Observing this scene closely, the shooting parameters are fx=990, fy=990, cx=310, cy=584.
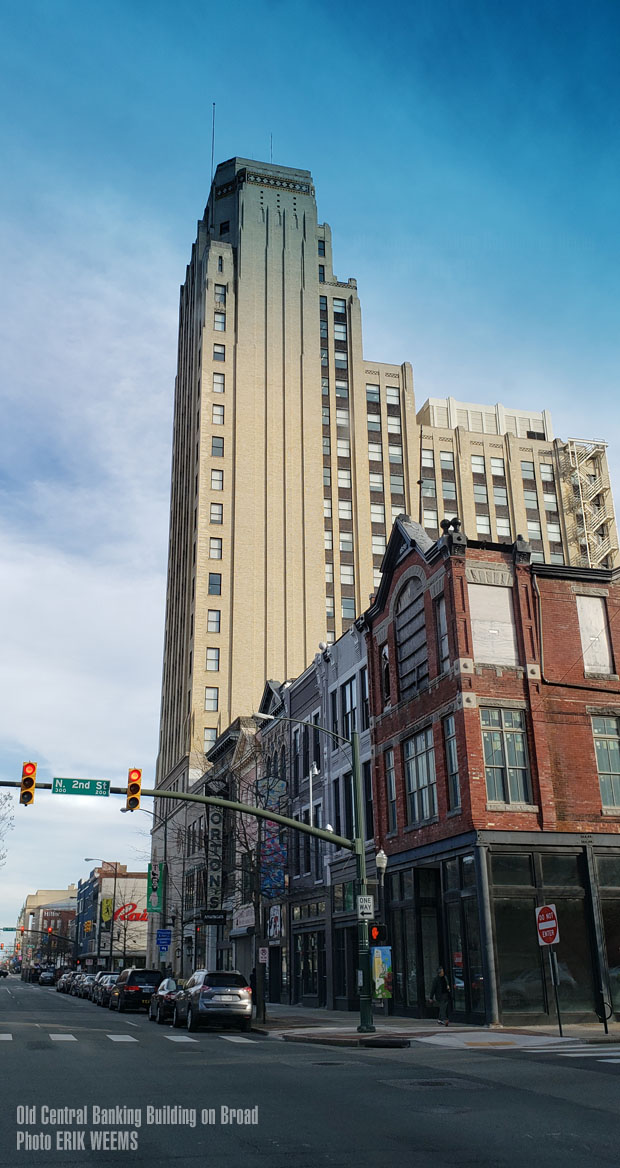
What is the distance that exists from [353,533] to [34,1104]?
7212 cm

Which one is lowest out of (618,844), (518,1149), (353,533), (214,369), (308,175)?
(518,1149)

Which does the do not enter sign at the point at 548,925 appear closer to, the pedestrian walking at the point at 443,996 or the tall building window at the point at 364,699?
the pedestrian walking at the point at 443,996

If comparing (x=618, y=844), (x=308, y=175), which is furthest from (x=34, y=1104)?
(x=308, y=175)

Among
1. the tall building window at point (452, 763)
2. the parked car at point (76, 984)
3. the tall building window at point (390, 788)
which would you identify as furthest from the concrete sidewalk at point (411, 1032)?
the parked car at point (76, 984)

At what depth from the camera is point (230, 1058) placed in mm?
18578

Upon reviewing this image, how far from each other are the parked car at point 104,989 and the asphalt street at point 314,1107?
28635 millimetres

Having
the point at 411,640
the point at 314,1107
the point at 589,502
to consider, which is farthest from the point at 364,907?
the point at 589,502

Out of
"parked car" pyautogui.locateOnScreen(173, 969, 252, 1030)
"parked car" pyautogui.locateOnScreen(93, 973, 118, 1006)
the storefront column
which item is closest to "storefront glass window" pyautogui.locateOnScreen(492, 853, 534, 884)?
the storefront column

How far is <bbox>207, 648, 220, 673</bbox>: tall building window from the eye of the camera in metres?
76.1

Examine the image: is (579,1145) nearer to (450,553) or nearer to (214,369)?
(450,553)

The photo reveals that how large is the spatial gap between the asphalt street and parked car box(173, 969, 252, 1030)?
7.66 metres

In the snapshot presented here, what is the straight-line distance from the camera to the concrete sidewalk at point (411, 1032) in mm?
21513

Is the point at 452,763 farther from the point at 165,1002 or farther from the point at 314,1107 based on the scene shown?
the point at 314,1107

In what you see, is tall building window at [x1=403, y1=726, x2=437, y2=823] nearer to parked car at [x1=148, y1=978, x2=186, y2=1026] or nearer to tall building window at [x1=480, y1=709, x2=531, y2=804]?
tall building window at [x1=480, y1=709, x2=531, y2=804]
